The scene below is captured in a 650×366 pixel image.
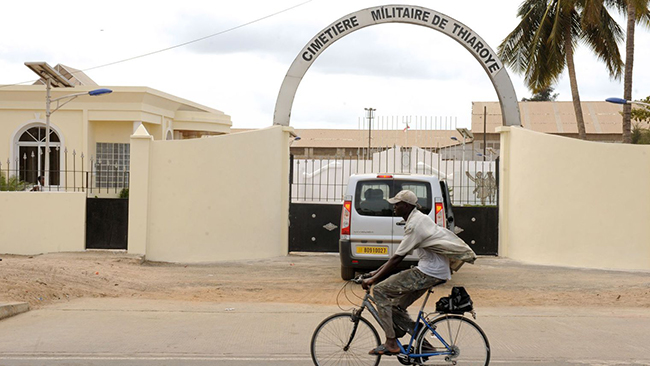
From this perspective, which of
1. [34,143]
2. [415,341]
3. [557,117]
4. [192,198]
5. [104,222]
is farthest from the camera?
[557,117]

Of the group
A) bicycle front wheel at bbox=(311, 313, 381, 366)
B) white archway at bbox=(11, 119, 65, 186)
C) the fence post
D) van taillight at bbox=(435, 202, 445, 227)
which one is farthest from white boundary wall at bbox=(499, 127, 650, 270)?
white archway at bbox=(11, 119, 65, 186)

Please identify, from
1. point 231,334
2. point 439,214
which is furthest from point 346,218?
point 231,334

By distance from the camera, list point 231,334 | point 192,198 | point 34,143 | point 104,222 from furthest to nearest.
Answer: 1. point 34,143
2. point 104,222
3. point 192,198
4. point 231,334

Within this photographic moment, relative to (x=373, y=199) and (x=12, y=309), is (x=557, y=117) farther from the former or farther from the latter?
(x=12, y=309)

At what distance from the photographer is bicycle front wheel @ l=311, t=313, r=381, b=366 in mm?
6281

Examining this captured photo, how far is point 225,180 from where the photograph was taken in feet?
50.9

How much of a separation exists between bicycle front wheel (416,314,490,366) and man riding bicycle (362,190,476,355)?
183mm

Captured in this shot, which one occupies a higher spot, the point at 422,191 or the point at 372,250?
the point at 422,191

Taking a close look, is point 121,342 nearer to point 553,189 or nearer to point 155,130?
point 553,189

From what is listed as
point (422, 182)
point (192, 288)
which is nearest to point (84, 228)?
point (192, 288)

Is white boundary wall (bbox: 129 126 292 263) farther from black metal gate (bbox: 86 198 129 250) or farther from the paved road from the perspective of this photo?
the paved road

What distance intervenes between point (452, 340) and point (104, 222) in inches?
435

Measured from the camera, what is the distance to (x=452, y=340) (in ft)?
20.5

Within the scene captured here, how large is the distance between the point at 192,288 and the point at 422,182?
13.5 feet
